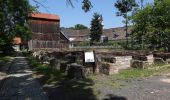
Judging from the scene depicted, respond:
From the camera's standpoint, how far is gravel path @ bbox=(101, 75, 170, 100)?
10355mm

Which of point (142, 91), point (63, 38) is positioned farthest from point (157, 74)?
point (63, 38)

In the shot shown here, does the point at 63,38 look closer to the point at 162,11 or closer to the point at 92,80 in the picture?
the point at 162,11

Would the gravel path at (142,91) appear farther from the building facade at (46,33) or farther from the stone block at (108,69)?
the building facade at (46,33)

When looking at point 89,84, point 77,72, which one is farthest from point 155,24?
point 89,84

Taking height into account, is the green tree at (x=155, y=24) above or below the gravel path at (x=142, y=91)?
above

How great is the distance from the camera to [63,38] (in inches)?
3462

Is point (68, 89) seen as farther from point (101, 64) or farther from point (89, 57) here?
point (89, 57)

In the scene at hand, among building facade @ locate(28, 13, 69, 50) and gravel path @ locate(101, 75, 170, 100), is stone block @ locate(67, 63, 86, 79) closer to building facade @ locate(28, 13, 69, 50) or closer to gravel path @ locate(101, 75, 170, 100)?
gravel path @ locate(101, 75, 170, 100)

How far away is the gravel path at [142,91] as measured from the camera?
34.0ft

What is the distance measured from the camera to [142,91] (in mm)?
11359

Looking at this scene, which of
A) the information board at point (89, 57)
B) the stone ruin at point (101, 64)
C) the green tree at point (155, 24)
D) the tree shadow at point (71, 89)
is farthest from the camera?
the green tree at point (155, 24)

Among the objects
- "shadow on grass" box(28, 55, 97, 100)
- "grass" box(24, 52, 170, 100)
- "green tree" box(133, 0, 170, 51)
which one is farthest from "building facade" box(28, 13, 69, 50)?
"shadow on grass" box(28, 55, 97, 100)

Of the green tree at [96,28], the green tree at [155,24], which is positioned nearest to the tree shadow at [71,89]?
the green tree at [155,24]

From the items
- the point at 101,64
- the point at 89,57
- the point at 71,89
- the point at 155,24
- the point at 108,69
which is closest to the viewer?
the point at 71,89
